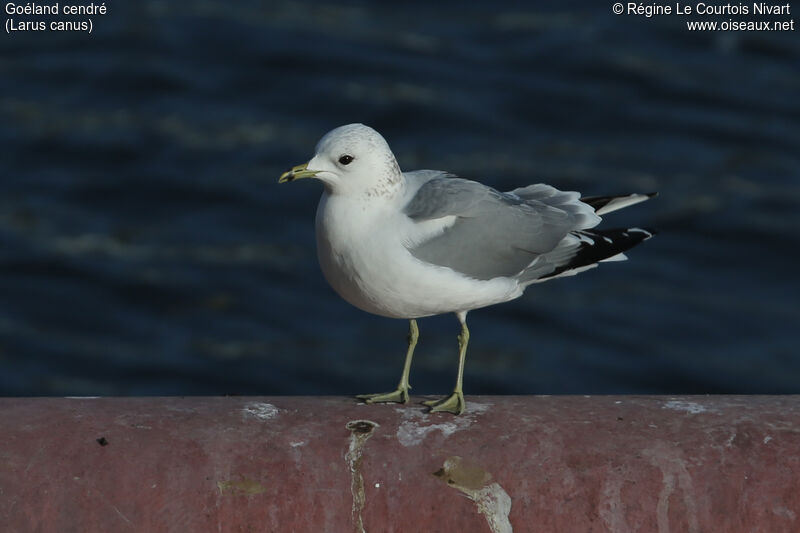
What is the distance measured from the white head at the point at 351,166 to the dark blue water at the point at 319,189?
627 centimetres

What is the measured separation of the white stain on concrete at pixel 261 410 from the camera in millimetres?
4312

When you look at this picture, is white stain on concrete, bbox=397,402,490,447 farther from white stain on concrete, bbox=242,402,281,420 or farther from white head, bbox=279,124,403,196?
white head, bbox=279,124,403,196

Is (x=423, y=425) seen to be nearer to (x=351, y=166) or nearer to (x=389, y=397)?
(x=389, y=397)

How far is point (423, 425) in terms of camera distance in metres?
4.29

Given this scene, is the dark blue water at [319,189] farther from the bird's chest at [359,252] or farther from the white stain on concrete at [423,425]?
the white stain on concrete at [423,425]

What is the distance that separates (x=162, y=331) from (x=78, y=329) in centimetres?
84

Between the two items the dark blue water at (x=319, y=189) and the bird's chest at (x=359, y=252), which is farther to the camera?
the dark blue water at (x=319, y=189)

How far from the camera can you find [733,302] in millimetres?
12312

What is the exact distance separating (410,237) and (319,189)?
8796mm

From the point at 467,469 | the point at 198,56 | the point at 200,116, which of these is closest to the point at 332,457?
the point at 467,469

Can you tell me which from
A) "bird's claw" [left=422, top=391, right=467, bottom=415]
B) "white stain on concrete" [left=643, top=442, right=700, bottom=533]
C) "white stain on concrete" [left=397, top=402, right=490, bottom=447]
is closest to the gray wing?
"bird's claw" [left=422, top=391, right=467, bottom=415]

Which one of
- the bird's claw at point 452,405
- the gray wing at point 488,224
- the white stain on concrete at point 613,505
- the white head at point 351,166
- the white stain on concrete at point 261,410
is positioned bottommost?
the white stain on concrete at point 613,505

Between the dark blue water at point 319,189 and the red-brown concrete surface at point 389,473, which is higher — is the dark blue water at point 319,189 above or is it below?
above

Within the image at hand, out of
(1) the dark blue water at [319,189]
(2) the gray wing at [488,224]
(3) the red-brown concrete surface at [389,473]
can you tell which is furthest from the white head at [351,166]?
(1) the dark blue water at [319,189]
